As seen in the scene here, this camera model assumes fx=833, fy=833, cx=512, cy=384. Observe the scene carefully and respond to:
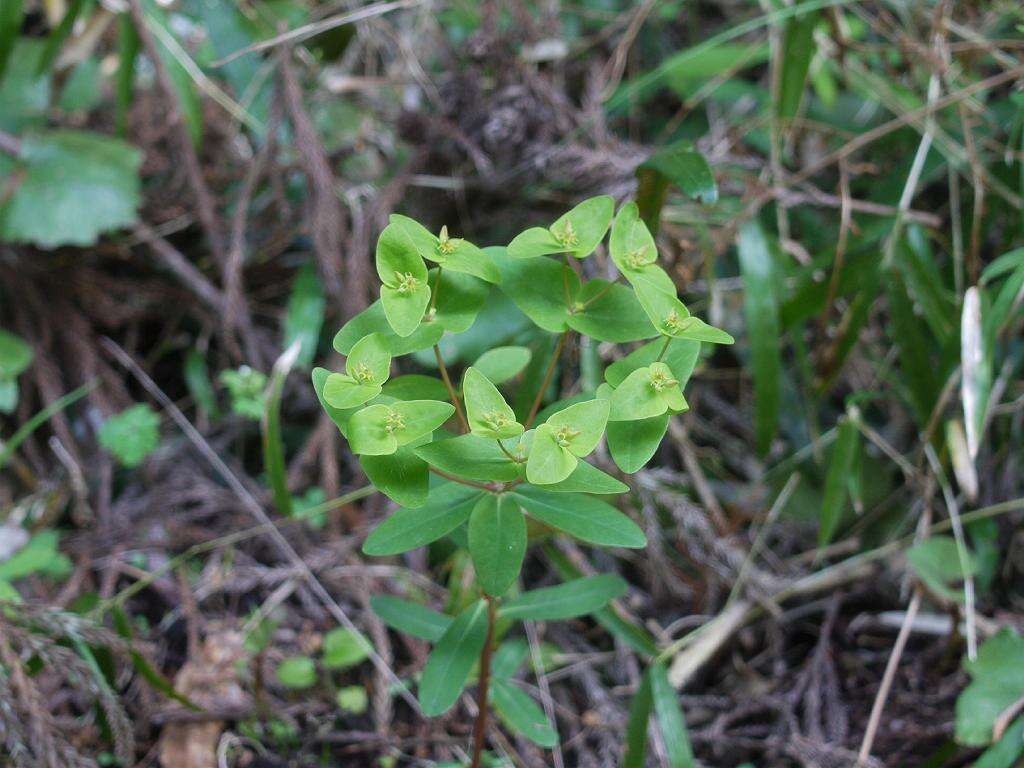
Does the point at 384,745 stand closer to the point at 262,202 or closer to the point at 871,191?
the point at 262,202

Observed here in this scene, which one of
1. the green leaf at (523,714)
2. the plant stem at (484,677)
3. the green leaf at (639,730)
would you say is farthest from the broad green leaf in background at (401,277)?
the green leaf at (639,730)

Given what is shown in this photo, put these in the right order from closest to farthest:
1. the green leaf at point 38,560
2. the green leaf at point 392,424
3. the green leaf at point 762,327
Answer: the green leaf at point 392,424, the green leaf at point 38,560, the green leaf at point 762,327

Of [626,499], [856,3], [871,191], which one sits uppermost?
[856,3]

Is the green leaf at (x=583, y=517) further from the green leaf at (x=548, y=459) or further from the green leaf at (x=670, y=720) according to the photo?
the green leaf at (x=670, y=720)

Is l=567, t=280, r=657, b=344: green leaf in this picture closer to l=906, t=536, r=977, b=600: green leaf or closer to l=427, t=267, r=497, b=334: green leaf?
l=427, t=267, r=497, b=334: green leaf

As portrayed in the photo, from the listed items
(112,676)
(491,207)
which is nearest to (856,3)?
(491,207)

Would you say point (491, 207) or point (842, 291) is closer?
point (842, 291)
